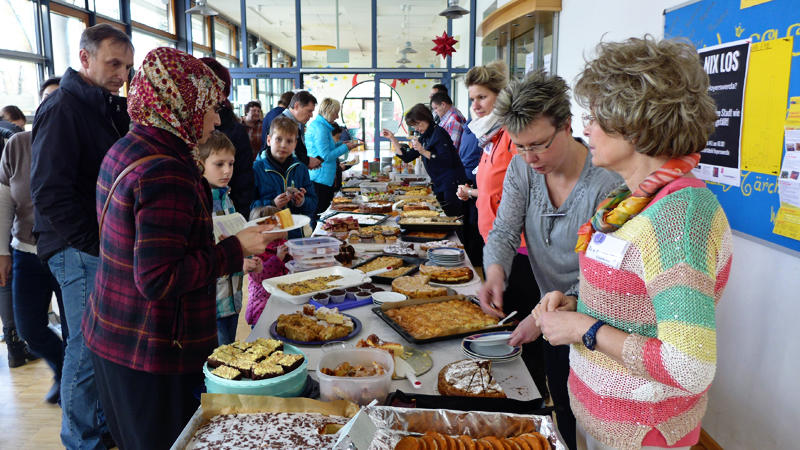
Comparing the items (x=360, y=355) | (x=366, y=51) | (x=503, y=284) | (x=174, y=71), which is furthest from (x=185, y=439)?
(x=366, y=51)

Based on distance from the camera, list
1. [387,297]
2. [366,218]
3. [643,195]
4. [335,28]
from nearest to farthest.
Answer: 1. [643,195]
2. [387,297]
3. [366,218]
4. [335,28]

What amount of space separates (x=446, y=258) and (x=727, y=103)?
4.62 ft

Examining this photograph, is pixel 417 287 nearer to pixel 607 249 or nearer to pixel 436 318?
pixel 436 318

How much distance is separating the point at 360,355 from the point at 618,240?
66 centimetres

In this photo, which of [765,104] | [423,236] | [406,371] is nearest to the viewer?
[406,371]

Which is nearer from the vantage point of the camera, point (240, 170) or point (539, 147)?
point (539, 147)

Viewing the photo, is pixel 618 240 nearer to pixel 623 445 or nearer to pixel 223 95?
pixel 623 445

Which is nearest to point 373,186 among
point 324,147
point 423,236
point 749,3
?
point 324,147

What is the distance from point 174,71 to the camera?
1.33 m

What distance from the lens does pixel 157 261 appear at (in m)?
1.26

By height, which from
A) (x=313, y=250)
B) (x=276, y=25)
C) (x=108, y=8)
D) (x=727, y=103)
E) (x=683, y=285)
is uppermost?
(x=276, y=25)

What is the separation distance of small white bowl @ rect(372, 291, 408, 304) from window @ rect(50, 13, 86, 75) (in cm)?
529

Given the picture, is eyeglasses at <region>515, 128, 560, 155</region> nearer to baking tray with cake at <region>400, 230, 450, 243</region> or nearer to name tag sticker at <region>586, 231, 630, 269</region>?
name tag sticker at <region>586, 231, 630, 269</region>

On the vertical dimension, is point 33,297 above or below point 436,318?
below
